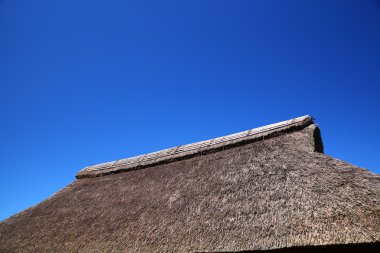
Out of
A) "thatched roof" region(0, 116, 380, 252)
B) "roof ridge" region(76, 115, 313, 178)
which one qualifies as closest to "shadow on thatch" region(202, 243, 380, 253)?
"thatched roof" region(0, 116, 380, 252)

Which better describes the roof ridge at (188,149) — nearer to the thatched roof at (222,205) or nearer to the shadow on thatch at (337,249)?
the thatched roof at (222,205)

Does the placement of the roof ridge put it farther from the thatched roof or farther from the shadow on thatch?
the shadow on thatch

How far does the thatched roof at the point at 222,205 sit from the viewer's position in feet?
10.3

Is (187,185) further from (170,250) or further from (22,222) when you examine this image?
(22,222)

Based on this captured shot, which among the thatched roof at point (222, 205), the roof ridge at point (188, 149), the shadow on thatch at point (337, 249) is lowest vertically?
the shadow on thatch at point (337, 249)

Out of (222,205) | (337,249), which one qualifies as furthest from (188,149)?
(337,249)

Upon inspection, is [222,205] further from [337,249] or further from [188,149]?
[188,149]

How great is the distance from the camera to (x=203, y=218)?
13.4 feet

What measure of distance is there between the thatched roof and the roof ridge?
0.04 meters

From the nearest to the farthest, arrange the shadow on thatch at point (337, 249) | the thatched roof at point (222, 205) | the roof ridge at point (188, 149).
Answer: the shadow on thatch at point (337, 249) < the thatched roof at point (222, 205) < the roof ridge at point (188, 149)

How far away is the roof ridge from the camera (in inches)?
227

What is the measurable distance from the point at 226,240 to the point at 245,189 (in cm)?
114

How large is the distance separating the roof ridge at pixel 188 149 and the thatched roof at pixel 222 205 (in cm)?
4

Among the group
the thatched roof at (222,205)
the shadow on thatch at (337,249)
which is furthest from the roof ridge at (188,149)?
the shadow on thatch at (337,249)
